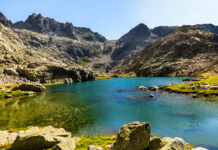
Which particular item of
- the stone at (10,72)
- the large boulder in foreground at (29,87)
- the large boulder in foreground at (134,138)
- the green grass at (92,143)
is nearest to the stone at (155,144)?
the large boulder in foreground at (134,138)

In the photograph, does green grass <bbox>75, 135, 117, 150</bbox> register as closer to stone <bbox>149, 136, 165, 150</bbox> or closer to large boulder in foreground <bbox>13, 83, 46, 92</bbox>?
stone <bbox>149, 136, 165, 150</bbox>

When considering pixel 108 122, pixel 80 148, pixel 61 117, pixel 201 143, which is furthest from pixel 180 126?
pixel 61 117

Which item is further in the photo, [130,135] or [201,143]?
[201,143]

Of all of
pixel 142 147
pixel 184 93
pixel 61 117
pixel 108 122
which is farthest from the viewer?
pixel 184 93

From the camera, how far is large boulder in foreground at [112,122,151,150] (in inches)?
609

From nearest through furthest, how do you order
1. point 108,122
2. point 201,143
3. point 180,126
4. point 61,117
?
1. point 201,143
2. point 180,126
3. point 108,122
4. point 61,117

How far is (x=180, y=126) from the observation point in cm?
3334

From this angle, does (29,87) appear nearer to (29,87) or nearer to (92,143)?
(29,87)

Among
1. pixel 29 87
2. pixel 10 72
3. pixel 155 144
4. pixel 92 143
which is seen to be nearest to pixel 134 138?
pixel 155 144

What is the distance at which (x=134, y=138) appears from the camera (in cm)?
1562

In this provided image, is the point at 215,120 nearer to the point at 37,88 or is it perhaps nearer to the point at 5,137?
the point at 5,137

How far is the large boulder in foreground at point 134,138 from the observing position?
50.8 ft

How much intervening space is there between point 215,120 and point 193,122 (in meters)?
5.66

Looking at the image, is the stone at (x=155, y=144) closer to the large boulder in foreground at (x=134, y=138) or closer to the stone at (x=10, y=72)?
the large boulder in foreground at (x=134, y=138)
